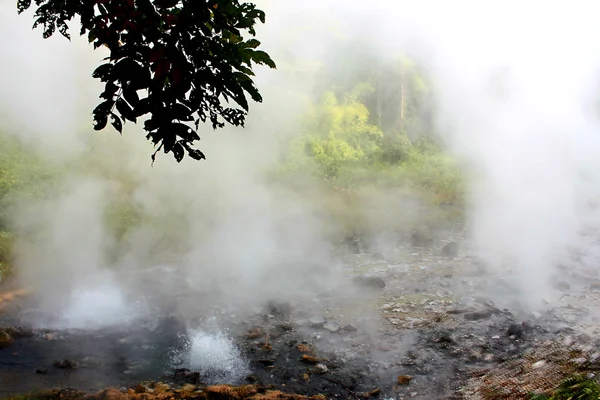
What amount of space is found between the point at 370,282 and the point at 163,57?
4.64 meters

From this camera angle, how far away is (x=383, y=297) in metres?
5.04

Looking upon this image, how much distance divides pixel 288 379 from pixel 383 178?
608 cm

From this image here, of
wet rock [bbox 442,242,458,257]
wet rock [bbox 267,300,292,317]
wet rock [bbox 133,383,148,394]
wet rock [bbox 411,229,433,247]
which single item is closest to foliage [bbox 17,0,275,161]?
wet rock [bbox 133,383,148,394]

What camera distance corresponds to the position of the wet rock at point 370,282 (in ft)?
17.4

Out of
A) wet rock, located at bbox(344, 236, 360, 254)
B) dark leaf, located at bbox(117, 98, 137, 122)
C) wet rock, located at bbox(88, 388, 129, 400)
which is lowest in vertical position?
wet rock, located at bbox(88, 388, 129, 400)

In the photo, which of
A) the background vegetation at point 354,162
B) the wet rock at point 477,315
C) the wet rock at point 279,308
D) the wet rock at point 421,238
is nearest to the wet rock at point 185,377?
the wet rock at point 279,308

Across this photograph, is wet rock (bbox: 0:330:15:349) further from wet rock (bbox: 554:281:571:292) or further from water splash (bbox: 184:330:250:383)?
wet rock (bbox: 554:281:571:292)

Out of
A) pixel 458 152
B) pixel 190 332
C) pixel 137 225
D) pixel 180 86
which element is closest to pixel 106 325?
pixel 190 332

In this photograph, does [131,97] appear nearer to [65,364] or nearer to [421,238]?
[65,364]

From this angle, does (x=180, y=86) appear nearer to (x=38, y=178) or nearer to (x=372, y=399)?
(x=372, y=399)

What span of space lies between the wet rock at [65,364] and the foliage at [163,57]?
128 inches

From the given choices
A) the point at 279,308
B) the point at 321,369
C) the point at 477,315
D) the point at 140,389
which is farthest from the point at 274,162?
the point at 140,389

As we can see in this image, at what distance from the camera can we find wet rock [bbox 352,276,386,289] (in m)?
5.30

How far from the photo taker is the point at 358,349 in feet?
13.0
